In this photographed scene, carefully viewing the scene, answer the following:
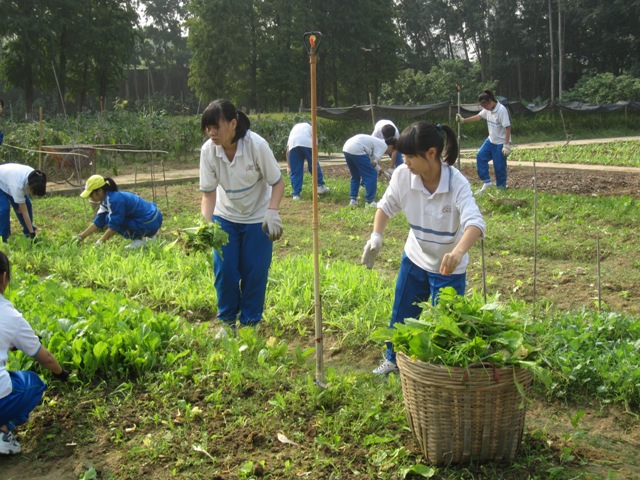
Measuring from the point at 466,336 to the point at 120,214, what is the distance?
5.40 metres

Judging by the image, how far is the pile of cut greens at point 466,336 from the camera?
2.74 meters

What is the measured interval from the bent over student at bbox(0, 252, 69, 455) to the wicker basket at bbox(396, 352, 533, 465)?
1.78 meters

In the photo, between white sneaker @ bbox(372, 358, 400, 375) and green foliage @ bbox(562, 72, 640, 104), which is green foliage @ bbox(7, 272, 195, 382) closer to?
white sneaker @ bbox(372, 358, 400, 375)

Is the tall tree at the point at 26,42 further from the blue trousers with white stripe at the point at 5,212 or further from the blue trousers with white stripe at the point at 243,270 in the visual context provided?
the blue trousers with white stripe at the point at 243,270

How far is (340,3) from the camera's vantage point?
3766 centimetres

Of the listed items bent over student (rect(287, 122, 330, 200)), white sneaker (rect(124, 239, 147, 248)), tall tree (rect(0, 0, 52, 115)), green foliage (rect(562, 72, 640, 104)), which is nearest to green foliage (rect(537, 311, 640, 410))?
white sneaker (rect(124, 239, 147, 248))

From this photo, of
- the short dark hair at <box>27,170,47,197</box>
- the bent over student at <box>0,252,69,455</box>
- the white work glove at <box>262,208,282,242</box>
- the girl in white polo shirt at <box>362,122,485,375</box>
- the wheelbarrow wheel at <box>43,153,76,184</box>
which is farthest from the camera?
the wheelbarrow wheel at <box>43,153,76,184</box>

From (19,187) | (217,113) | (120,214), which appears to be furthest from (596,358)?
(19,187)

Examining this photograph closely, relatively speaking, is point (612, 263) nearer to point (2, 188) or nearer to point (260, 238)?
point (260, 238)

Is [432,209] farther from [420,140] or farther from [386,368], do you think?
[386,368]

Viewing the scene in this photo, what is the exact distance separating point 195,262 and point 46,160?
9197mm

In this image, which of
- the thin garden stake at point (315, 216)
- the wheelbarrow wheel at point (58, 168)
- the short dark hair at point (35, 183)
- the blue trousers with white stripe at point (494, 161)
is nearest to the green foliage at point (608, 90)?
the blue trousers with white stripe at point (494, 161)

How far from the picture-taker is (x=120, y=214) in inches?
291

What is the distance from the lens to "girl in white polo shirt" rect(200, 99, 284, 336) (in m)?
4.42
